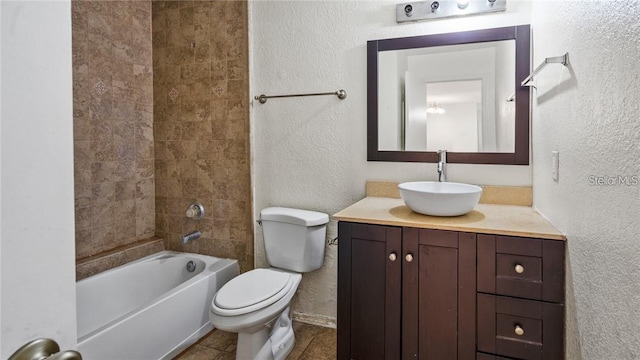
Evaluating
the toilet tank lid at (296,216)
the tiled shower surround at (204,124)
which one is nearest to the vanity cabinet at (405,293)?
the toilet tank lid at (296,216)

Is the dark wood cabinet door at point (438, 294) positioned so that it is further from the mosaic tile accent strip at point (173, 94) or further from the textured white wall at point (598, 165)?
the mosaic tile accent strip at point (173, 94)

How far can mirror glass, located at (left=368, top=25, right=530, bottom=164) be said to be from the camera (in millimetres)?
1905

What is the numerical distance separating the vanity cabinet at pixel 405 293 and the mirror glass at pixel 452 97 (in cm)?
70


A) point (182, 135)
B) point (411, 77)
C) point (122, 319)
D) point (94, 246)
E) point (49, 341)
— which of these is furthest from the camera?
point (182, 135)

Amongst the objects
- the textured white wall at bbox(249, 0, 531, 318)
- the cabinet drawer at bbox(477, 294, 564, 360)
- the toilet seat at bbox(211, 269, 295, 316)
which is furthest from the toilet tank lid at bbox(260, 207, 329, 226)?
the cabinet drawer at bbox(477, 294, 564, 360)

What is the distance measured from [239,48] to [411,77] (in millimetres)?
1215

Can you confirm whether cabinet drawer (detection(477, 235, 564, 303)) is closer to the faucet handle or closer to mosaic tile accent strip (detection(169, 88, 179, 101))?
the faucet handle

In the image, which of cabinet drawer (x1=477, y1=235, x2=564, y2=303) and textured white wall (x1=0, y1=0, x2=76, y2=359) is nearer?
textured white wall (x1=0, y1=0, x2=76, y2=359)

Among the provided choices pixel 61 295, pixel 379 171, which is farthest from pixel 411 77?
pixel 61 295

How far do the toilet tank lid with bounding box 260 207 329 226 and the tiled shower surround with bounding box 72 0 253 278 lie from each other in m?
0.34

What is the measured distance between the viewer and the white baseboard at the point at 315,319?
2336 millimetres

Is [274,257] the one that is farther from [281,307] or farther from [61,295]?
[61,295]

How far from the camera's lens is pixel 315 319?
2.38 m

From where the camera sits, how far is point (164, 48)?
8.82 feet
